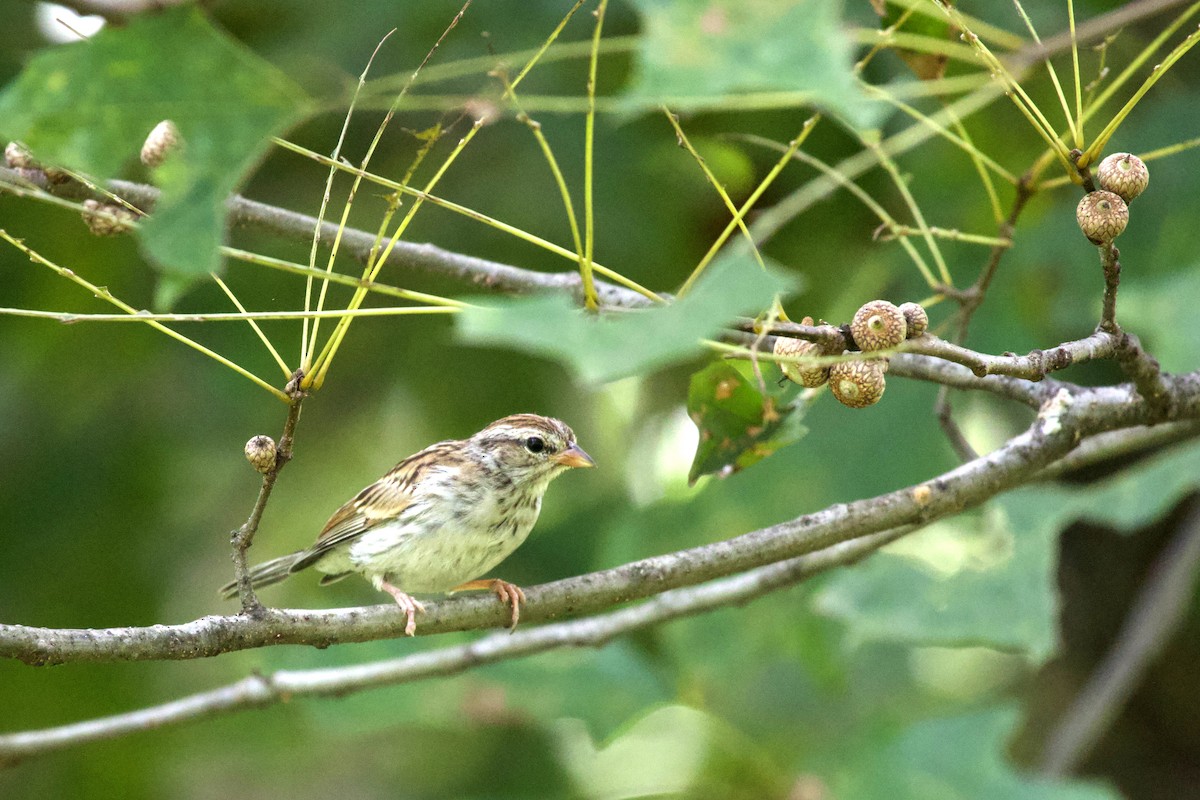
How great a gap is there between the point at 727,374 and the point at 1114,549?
4.19m

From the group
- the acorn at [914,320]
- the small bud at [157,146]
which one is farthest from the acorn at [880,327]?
the small bud at [157,146]

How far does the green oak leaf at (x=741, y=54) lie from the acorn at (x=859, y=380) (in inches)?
29.7

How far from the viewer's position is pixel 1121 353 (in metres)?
2.77

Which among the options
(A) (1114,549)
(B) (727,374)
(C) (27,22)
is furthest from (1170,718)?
(C) (27,22)

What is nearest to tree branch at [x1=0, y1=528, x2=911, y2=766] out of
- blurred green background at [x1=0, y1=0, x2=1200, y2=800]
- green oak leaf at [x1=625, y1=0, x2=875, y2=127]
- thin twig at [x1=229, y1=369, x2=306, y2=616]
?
blurred green background at [x1=0, y1=0, x2=1200, y2=800]

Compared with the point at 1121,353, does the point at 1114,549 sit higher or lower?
lower

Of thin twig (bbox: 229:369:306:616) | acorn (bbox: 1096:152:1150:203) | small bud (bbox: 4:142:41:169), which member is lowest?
thin twig (bbox: 229:369:306:616)

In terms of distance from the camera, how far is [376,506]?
473cm

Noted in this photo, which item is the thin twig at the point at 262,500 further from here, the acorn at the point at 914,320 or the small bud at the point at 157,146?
the acorn at the point at 914,320

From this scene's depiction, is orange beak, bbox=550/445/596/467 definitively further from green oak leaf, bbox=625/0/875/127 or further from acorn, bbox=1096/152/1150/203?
green oak leaf, bbox=625/0/875/127

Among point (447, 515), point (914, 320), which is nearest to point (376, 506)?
point (447, 515)

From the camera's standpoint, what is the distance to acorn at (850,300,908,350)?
214 centimetres

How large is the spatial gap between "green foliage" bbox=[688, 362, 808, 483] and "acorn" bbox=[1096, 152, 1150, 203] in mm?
778

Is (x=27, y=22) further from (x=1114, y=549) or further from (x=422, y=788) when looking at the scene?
(x=1114, y=549)
